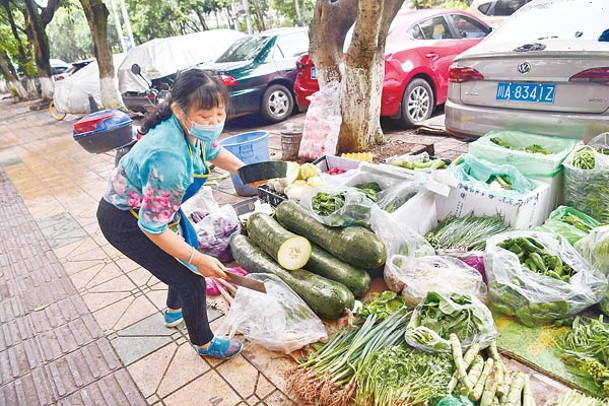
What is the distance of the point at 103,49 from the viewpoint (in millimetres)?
11539

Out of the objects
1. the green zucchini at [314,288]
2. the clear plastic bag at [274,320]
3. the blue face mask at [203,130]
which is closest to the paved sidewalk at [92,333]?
the clear plastic bag at [274,320]

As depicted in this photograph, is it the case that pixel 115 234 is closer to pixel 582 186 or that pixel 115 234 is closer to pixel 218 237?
pixel 218 237

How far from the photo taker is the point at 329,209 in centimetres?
318

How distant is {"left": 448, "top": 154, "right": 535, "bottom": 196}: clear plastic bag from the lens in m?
3.29

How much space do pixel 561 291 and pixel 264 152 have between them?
3.49 meters

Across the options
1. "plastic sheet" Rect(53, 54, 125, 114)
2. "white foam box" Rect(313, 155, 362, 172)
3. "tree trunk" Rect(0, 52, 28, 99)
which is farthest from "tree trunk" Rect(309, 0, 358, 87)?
"tree trunk" Rect(0, 52, 28, 99)

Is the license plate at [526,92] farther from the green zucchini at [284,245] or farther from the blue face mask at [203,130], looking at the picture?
the blue face mask at [203,130]

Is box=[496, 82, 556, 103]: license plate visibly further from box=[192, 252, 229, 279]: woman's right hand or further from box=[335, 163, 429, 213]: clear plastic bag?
box=[192, 252, 229, 279]: woman's right hand

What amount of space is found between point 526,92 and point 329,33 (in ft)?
9.51

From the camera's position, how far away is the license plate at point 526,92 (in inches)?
138

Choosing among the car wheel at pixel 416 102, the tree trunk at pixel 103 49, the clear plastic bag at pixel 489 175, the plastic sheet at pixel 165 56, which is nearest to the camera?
the clear plastic bag at pixel 489 175

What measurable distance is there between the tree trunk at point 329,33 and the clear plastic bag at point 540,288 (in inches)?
154

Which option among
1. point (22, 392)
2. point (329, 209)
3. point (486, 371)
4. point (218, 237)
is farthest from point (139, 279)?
point (486, 371)

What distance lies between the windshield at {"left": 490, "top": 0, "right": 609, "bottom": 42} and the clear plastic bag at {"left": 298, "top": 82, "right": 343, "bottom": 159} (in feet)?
6.78
